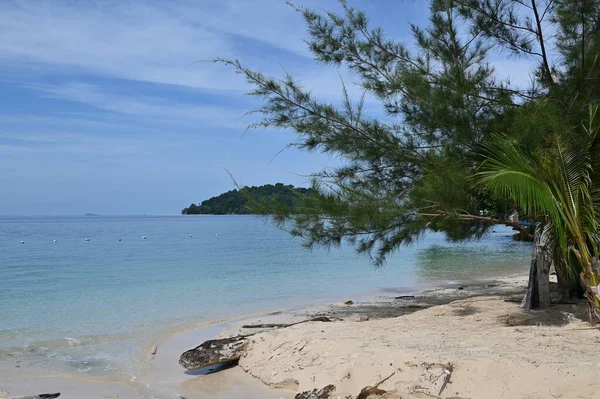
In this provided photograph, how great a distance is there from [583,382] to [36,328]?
8.19m

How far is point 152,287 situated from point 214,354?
8.19 meters

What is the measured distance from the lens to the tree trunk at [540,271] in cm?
750

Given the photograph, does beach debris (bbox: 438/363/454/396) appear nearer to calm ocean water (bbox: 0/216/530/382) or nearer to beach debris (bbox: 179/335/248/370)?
beach debris (bbox: 179/335/248/370)

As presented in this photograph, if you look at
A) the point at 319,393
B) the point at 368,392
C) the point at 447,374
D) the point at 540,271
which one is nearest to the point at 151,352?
the point at 319,393

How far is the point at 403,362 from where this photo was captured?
502cm

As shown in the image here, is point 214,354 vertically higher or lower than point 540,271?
lower

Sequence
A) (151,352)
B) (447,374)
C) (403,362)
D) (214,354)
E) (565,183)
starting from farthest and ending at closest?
(151,352) < (214,354) < (565,183) < (403,362) < (447,374)

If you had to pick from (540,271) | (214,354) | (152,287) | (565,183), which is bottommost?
(152,287)

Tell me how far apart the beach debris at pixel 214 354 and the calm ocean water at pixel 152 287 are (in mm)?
1053

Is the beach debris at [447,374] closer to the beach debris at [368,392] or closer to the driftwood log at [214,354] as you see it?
the beach debris at [368,392]

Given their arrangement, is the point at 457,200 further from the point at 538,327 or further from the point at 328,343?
the point at 328,343

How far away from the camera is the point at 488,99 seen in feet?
25.2

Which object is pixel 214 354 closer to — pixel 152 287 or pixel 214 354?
pixel 214 354

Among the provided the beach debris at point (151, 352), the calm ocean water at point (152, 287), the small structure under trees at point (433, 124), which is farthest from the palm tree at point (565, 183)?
the beach debris at point (151, 352)
